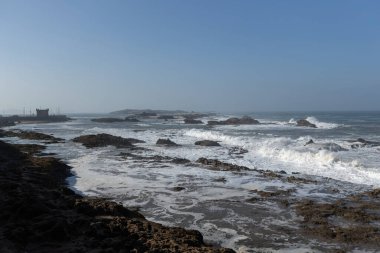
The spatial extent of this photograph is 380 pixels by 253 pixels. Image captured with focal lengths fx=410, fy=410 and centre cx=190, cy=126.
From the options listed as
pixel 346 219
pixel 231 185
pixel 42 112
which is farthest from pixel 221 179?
pixel 42 112

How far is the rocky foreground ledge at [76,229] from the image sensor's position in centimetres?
698

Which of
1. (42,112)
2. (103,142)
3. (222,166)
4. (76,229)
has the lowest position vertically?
(222,166)

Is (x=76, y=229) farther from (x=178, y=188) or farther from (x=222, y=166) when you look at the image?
(x=222, y=166)

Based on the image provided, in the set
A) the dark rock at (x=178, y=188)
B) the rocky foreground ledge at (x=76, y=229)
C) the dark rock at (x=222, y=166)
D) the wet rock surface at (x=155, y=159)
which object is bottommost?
the dark rock at (x=178, y=188)

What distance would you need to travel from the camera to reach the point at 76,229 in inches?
309

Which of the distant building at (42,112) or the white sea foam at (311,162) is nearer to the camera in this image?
the white sea foam at (311,162)

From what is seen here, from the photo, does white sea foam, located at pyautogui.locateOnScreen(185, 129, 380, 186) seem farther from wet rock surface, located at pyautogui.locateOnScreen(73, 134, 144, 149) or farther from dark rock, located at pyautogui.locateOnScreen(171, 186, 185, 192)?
wet rock surface, located at pyautogui.locateOnScreen(73, 134, 144, 149)

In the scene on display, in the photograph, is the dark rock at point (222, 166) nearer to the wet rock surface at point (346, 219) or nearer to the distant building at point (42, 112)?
the wet rock surface at point (346, 219)

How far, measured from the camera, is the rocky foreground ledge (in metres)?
6.98

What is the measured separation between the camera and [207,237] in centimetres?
852

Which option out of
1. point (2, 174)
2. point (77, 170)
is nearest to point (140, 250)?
point (2, 174)

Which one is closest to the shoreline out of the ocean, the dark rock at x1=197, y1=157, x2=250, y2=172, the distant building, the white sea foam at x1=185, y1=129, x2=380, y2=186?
the ocean

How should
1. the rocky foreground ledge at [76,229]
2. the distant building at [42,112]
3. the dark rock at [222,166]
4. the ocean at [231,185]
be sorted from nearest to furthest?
1. the rocky foreground ledge at [76,229]
2. the ocean at [231,185]
3. the dark rock at [222,166]
4. the distant building at [42,112]

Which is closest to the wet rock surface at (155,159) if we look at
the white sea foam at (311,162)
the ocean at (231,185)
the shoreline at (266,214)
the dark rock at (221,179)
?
the ocean at (231,185)
